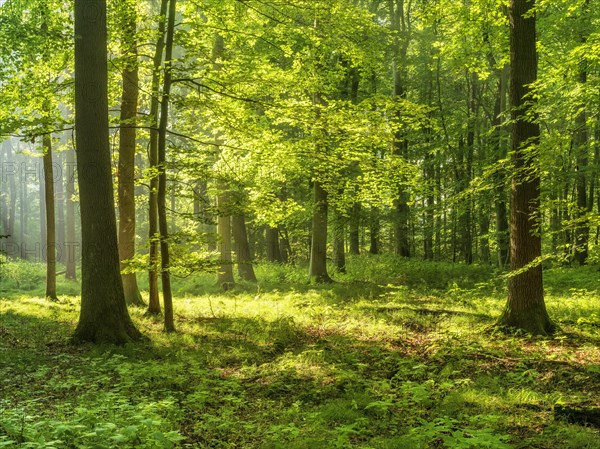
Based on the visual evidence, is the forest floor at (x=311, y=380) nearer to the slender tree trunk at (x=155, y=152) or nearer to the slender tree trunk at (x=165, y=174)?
the slender tree trunk at (x=165, y=174)

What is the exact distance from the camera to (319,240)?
19.1 m

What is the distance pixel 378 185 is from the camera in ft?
57.6

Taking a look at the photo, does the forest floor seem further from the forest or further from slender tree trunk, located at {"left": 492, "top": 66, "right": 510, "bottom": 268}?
slender tree trunk, located at {"left": 492, "top": 66, "right": 510, "bottom": 268}

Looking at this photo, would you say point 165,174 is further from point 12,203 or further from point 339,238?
point 12,203

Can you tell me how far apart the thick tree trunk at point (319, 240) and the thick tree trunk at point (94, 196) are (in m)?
10.0

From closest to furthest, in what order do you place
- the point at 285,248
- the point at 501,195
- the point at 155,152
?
the point at 155,152 < the point at 501,195 < the point at 285,248

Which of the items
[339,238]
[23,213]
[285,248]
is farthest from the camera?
[23,213]

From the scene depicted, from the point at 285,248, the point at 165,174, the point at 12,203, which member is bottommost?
the point at 285,248

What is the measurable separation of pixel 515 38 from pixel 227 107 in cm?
642

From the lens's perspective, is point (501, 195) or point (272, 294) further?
point (501, 195)

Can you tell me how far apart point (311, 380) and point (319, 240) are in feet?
38.1

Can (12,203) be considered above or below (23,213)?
above

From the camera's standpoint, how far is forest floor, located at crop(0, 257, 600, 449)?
204 inches

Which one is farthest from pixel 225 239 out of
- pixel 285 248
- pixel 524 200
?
pixel 285 248
